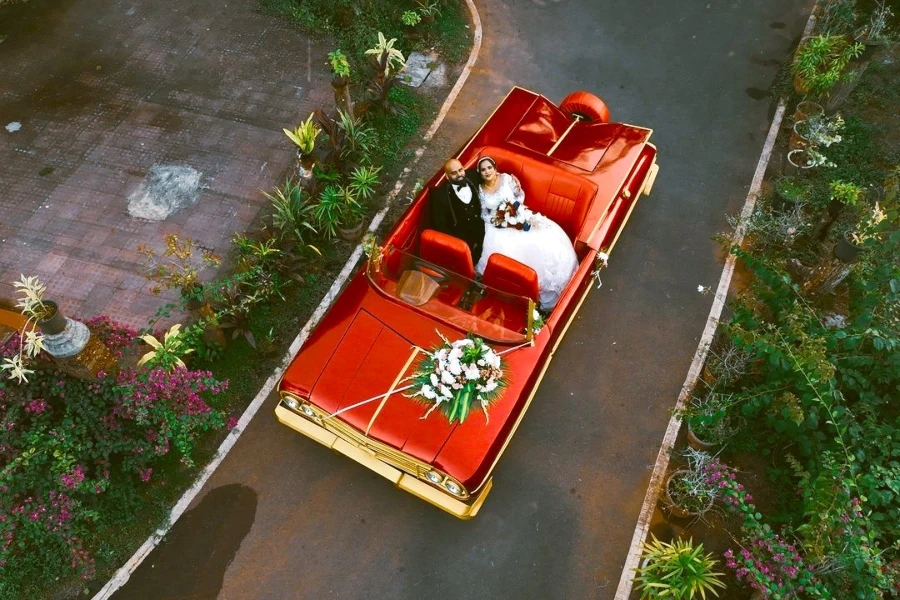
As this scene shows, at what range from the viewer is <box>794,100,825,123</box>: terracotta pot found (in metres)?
7.66

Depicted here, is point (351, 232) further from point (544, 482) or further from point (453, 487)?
point (544, 482)

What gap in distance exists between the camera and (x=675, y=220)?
725cm

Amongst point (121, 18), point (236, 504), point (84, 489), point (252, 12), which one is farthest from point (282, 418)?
point (121, 18)

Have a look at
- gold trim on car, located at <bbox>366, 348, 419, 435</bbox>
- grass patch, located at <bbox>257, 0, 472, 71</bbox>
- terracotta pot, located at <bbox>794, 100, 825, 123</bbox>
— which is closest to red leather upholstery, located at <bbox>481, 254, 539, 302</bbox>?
gold trim on car, located at <bbox>366, 348, 419, 435</bbox>

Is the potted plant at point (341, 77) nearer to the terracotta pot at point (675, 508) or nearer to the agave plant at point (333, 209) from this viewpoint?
the agave plant at point (333, 209)

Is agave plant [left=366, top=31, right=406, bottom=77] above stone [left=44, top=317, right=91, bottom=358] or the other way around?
above

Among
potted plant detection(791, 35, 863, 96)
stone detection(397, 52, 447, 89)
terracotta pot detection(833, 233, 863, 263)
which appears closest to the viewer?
terracotta pot detection(833, 233, 863, 263)

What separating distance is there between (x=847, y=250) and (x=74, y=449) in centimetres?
785

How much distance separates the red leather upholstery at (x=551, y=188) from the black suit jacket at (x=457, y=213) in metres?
0.46

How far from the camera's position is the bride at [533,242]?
5836 millimetres

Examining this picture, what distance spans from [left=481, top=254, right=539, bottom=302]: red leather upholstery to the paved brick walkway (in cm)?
379

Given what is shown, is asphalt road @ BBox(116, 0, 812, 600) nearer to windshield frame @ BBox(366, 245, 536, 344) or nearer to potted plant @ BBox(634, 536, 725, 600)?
potted plant @ BBox(634, 536, 725, 600)

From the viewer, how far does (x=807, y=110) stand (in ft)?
25.3

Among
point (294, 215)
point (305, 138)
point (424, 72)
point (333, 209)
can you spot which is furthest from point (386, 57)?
point (294, 215)
